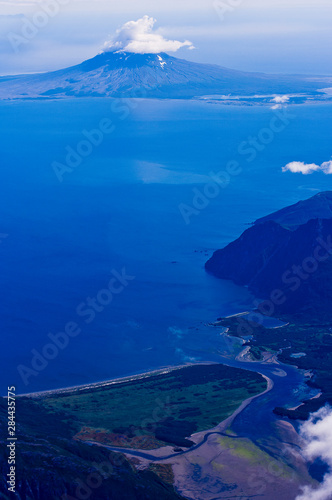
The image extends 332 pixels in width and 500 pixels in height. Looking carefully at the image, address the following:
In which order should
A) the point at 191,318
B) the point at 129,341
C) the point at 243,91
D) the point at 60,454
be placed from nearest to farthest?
the point at 60,454 → the point at 129,341 → the point at 191,318 → the point at 243,91

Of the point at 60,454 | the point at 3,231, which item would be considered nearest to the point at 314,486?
the point at 60,454

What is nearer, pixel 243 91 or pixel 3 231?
pixel 3 231

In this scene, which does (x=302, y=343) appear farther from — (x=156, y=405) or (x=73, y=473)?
(x=73, y=473)

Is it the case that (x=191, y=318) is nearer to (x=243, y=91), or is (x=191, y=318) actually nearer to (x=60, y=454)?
(x=60, y=454)
